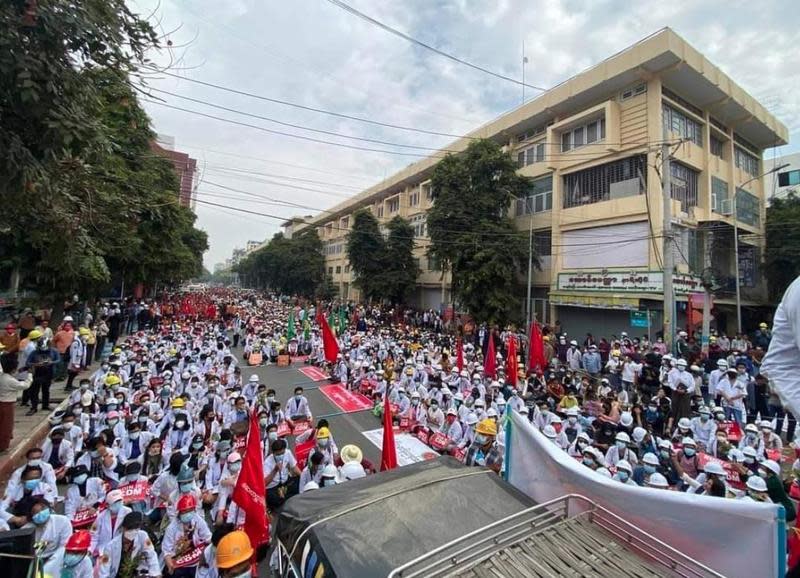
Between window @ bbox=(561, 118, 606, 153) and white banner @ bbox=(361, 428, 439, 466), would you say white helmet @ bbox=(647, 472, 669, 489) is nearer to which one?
white banner @ bbox=(361, 428, 439, 466)

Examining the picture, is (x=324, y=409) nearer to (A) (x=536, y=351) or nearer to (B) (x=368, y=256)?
(A) (x=536, y=351)

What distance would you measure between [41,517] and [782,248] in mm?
27578

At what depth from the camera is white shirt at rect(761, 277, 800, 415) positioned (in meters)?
1.47

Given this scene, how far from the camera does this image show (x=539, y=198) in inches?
857

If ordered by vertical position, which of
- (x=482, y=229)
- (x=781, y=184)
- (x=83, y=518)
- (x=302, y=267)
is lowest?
(x=83, y=518)

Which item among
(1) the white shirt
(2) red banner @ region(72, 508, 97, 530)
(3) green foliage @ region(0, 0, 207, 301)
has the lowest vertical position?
(2) red banner @ region(72, 508, 97, 530)

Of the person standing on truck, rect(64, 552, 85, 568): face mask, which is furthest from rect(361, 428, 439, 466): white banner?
rect(64, 552, 85, 568): face mask

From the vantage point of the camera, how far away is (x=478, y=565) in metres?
1.82

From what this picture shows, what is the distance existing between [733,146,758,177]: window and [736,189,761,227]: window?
1.72 metres

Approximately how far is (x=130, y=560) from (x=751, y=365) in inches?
551

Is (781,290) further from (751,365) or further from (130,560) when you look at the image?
(130,560)

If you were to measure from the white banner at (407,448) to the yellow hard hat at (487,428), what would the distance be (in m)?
0.91

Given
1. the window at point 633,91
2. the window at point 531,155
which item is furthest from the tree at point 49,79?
the window at point 531,155

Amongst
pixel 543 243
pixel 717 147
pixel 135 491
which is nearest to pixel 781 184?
pixel 717 147
